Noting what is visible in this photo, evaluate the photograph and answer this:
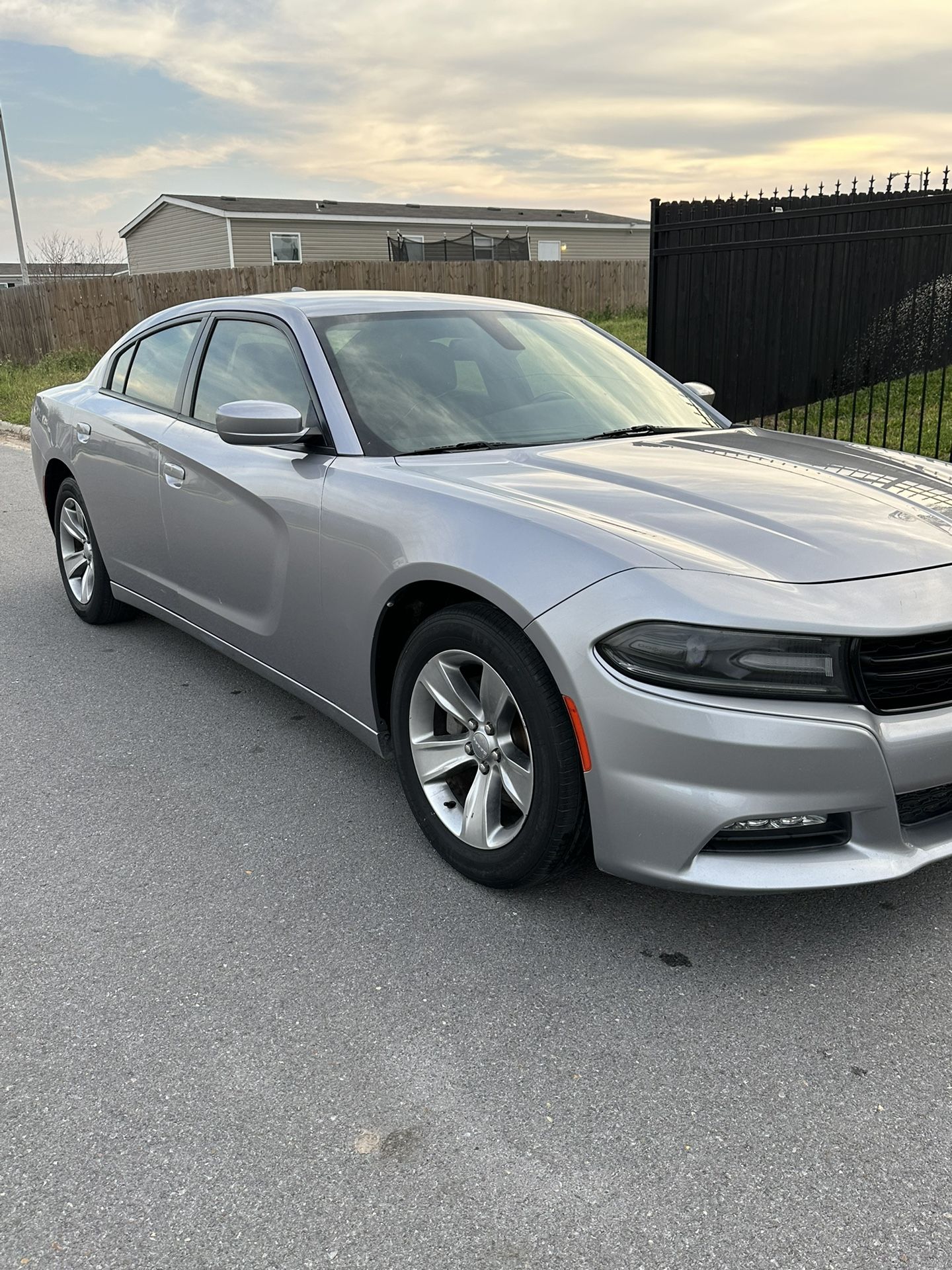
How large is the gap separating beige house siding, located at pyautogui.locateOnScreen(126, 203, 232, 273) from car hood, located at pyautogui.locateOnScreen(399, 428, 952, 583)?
102 feet

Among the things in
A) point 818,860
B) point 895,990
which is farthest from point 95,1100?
point 895,990

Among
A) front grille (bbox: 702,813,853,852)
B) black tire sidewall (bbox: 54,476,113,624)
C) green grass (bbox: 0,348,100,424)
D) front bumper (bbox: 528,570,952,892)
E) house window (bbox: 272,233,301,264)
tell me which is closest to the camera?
front bumper (bbox: 528,570,952,892)

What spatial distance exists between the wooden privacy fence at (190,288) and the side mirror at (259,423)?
1778 cm

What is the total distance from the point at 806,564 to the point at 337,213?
35912 millimetres

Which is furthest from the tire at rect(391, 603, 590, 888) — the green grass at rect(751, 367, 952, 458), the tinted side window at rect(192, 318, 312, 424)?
the green grass at rect(751, 367, 952, 458)

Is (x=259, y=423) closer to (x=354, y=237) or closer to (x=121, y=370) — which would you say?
(x=121, y=370)

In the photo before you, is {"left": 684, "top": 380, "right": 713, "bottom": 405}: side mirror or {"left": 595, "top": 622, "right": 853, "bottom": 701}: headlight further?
{"left": 684, "top": 380, "right": 713, "bottom": 405}: side mirror

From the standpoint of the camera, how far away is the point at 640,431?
12.4 feet

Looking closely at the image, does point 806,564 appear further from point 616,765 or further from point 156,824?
point 156,824

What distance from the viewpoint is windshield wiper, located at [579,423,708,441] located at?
3653 mm

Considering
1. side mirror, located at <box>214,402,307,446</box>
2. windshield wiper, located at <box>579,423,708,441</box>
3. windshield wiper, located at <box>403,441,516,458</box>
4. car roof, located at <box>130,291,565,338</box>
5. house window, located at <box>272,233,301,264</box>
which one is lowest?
windshield wiper, located at <box>579,423,708,441</box>

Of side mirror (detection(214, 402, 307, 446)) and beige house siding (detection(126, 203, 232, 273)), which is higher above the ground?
beige house siding (detection(126, 203, 232, 273))


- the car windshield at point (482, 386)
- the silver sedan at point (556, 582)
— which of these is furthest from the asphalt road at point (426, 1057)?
the car windshield at point (482, 386)

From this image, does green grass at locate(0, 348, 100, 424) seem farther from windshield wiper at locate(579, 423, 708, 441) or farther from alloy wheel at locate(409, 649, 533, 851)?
alloy wheel at locate(409, 649, 533, 851)
